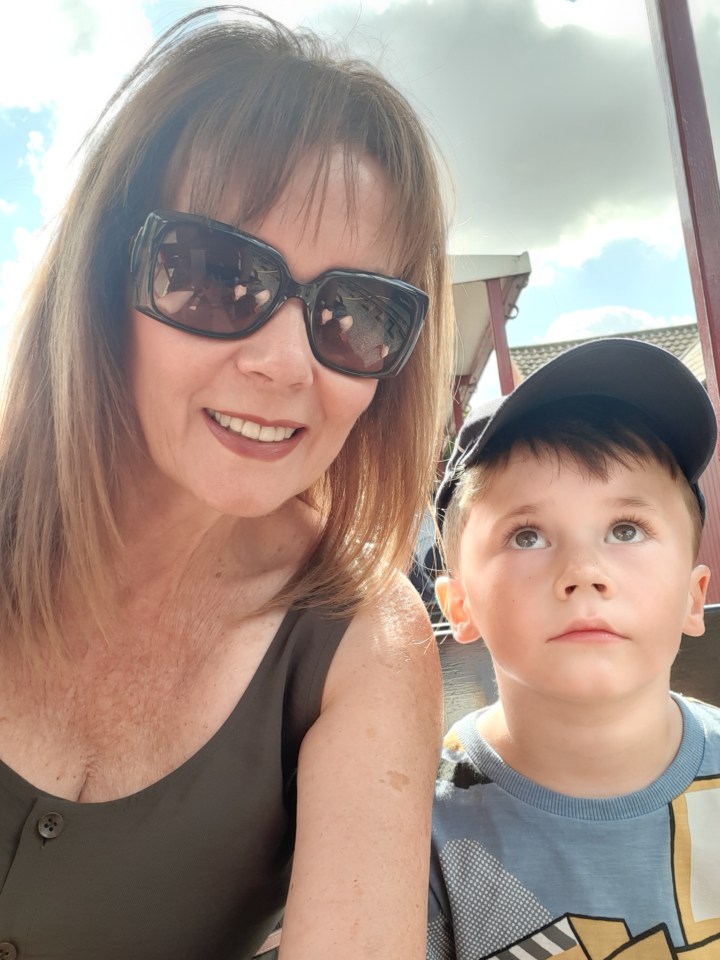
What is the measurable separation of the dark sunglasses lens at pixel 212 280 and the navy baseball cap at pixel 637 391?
0.44m

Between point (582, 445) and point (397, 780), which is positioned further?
point (582, 445)

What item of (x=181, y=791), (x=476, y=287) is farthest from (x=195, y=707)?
(x=476, y=287)

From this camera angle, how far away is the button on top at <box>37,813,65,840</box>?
35.4 inches

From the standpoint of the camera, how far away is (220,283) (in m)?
0.99

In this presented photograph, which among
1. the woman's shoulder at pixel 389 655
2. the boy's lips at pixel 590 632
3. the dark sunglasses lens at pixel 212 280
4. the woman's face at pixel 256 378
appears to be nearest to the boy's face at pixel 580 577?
the boy's lips at pixel 590 632

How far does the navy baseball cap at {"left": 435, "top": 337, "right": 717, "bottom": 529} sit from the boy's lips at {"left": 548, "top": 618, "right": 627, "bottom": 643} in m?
0.34

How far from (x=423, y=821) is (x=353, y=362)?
2.15 ft

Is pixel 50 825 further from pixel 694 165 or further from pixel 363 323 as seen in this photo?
pixel 694 165

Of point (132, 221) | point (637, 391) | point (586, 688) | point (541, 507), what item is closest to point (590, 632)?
point (586, 688)

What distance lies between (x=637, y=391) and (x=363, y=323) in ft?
1.60

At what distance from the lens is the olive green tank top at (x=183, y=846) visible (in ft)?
2.94

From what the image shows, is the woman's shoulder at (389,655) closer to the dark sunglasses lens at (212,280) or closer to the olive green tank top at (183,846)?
the olive green tank top at (183,846)

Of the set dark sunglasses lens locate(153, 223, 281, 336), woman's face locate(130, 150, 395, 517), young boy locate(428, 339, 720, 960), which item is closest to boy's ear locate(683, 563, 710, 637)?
young boy locate(428, 339, 720, 960)

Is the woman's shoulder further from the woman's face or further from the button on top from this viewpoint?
the button on top
